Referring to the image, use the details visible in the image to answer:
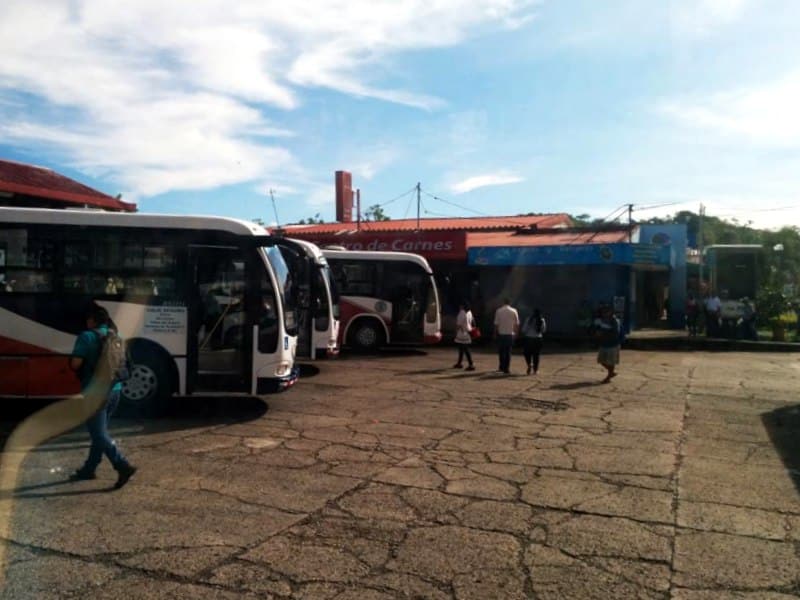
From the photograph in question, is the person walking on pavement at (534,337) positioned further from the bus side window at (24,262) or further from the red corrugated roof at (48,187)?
the red corrugated roof at (48,187)

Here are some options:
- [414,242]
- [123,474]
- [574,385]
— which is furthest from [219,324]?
[414,242]

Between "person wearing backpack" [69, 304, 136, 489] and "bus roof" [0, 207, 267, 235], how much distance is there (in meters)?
3.60

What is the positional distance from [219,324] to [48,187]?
9913mm

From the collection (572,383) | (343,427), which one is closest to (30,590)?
(343,427)

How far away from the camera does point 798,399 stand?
13492 millimetres

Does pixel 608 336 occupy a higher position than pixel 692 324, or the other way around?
pixel 608 336

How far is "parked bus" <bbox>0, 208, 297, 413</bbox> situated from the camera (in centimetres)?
1011

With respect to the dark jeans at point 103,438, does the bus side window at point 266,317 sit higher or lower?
higher

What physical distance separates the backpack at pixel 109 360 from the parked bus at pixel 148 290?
3.30 meters

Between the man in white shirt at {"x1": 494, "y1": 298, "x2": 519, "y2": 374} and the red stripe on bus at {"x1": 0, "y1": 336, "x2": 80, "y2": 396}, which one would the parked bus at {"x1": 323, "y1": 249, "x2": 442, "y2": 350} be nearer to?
the man in white shirt at {"x1": 494, "y1": 298, "x2": 519, "y2": 374}

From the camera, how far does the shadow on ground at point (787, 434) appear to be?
27.2 ft

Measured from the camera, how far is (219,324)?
1062 centimetres

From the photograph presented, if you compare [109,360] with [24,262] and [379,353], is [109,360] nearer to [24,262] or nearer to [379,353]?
[24,262]

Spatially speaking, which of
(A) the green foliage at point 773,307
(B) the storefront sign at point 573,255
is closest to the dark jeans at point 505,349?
(B) the storefront sign at point 573,255
